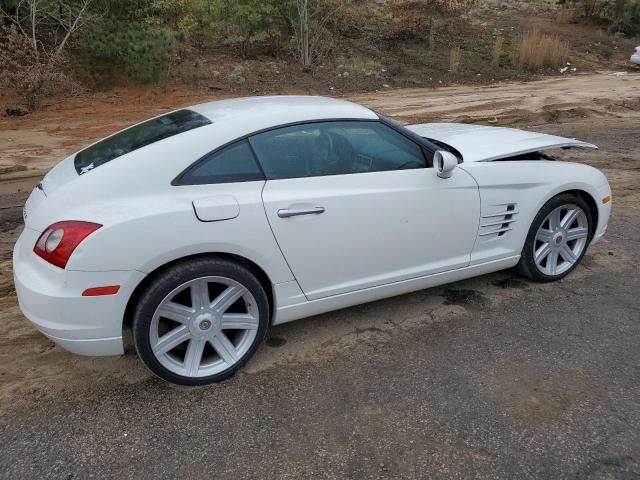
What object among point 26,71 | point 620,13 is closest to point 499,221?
point 26,71

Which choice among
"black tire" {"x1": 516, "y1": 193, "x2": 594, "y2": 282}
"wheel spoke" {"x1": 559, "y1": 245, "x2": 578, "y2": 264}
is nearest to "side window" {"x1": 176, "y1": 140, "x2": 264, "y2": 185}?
"black tire" {"x1": 516, "y1": 193, "x2": 594, "y2": 282}

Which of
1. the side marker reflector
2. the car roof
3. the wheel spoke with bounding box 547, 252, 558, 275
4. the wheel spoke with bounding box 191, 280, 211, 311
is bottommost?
the wheel spoke with bounding box 547, 252, 558, 275

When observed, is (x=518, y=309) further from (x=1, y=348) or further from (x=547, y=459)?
(x=1, y=348)

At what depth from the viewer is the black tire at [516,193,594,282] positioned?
13.8ft

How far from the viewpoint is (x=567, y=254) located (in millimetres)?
4473

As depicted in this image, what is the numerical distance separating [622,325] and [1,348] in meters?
4.15

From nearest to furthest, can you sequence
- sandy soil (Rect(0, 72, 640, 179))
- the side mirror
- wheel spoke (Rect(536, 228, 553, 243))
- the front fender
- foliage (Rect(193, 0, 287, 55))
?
the side mirror, the front fender, wheel spoke (Rect(536, 228, 553, 243)), sandy soil (Rect(0, 72, 640, 179)), foliage (Rect(193, 0, 287, 55))

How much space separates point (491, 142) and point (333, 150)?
1.45m

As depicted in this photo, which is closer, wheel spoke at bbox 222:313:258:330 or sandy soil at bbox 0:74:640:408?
wheel spoke at bbox 222:313:258:330

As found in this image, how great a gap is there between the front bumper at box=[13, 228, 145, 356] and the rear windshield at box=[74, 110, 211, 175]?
0.63 metres

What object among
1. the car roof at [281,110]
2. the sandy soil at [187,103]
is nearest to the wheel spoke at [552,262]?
the sandy soil at [187,103]

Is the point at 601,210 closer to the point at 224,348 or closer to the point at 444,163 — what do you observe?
the point at 444,163

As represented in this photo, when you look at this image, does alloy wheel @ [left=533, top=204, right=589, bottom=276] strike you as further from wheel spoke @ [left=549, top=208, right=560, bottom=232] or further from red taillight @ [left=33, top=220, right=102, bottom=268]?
red taillight @ [left=33, top=220, right=102, bottom=268]

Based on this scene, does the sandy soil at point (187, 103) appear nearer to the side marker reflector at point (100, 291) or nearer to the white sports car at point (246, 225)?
the white sports car at point (246, 225)
